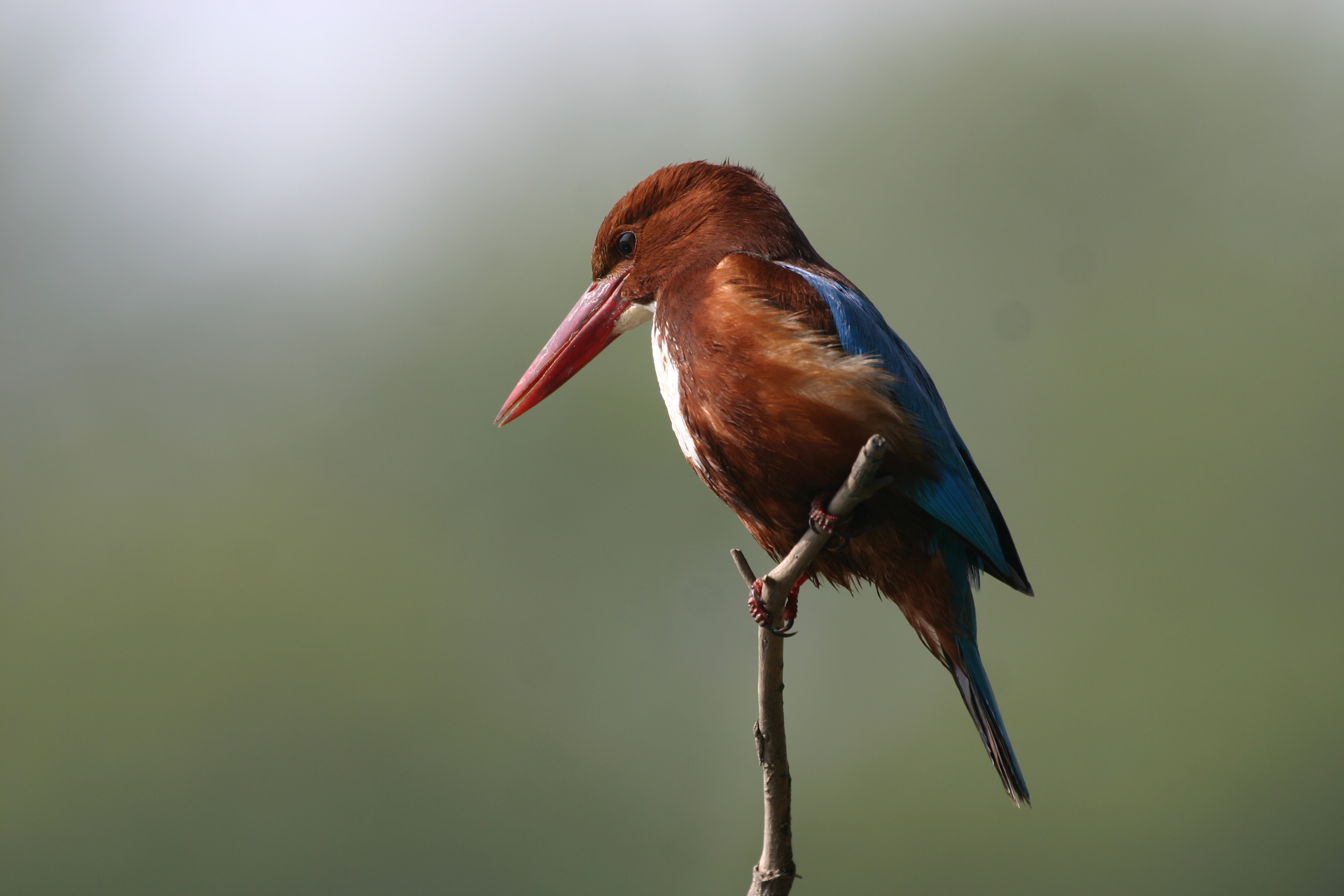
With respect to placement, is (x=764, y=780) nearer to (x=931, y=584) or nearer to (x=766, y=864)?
(x=766, y=864)

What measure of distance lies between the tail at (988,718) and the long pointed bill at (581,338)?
37.9 inches

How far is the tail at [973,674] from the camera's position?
1.86 m

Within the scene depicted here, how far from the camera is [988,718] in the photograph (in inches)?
73.6

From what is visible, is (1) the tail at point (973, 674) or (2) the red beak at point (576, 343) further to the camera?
(2) the red beak at point (576, 343)

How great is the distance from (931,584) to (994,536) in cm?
16

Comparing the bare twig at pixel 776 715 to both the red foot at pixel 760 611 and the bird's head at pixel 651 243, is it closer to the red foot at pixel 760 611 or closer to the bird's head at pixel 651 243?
the red foot at pixel 760 611

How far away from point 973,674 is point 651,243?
1.10 metres

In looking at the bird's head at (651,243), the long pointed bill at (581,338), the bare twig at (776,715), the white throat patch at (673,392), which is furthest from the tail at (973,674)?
the long pointed bill at (581,338)

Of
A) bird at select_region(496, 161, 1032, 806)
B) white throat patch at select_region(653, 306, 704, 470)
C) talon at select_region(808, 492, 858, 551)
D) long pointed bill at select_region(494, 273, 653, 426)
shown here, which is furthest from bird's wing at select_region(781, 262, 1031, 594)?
long pointed bill at select_region(494, 273, 653, 426)

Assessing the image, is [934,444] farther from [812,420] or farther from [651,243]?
[651,243]

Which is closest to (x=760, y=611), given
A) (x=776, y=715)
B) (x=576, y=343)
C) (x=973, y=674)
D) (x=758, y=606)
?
(x=758, y=606)

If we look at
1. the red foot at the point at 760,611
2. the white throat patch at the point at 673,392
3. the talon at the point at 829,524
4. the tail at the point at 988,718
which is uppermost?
the white throat patch at the point at 673,392

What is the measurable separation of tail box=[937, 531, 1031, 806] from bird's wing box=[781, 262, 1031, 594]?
0.17ft

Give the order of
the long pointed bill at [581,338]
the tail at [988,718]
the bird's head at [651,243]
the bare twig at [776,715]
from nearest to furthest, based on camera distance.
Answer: the bare twig at [776,715] → the tail at [988,718] → the bird's head at [651,243] → the long pointed bill at [581,338]
